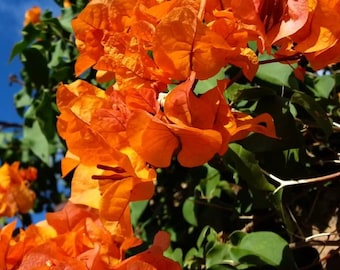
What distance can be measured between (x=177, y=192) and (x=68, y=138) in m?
0.64

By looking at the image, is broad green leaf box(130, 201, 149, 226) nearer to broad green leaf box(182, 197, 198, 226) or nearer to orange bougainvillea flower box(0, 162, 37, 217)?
broad green leaf box(182, 197, 198, 226)

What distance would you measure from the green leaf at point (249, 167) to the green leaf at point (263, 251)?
0.10m

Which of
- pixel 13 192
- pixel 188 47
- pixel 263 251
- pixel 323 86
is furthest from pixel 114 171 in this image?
pixel 13 192

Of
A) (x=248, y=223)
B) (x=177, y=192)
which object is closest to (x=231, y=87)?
(x=248, y=223)

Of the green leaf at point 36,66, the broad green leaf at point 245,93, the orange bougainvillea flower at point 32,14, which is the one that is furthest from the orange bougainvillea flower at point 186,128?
the orange bougainvillea flower at point 32,14

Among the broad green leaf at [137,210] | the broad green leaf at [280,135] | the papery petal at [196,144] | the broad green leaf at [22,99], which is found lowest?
the broad green leaf at [137,210]

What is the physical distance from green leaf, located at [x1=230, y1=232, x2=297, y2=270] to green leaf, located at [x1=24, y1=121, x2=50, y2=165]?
2.05 ft

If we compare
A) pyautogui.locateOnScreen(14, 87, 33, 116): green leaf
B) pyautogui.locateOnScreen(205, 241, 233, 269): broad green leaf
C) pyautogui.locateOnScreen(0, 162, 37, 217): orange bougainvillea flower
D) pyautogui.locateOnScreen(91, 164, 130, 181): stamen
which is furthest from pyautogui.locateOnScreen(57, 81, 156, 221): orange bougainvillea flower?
pyautogui.locateOnScreen(14, 87, 33, 116): green leaf

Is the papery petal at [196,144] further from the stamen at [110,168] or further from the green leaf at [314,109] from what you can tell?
the green leaf at [314,109]

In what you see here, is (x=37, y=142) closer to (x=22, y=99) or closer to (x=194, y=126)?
(x=22, y=99)

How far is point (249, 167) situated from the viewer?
0.61 meters

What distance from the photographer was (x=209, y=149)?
0.49 m

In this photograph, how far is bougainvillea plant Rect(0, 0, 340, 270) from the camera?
49 centimetres

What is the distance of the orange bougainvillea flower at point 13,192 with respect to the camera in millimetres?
1344
